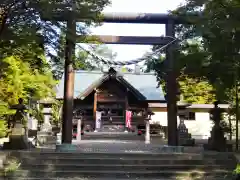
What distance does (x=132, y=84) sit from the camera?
28.9m

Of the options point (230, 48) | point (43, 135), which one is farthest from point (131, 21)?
point (43, 135)

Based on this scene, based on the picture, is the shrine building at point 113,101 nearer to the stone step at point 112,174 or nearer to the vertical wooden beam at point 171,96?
the vertical wooden beam at point 171,96

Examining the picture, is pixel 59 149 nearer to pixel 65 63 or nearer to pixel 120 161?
pixel 120 161

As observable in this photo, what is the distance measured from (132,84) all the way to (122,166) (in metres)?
18.6

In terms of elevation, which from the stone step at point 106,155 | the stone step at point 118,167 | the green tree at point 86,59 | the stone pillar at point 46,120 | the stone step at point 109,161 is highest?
the green tree at point 86,59

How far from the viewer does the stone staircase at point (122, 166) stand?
1005 cm

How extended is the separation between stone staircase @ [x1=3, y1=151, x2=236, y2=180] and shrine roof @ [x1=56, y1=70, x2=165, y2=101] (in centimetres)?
1296

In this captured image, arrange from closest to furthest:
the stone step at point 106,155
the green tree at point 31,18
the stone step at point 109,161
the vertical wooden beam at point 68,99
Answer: the green tree at point 31,18
the stone step at point 109,161
the stone step at point 106,155
the vertical wooden beam at point 68,99

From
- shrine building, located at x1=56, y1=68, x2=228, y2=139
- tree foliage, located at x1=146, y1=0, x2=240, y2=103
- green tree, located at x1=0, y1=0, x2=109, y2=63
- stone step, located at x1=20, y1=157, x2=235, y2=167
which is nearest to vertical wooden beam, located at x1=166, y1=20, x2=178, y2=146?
tree foliage, located at x1=146, y1=0, x2=240, y2=103

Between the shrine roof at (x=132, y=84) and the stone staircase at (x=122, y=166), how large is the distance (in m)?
13.0

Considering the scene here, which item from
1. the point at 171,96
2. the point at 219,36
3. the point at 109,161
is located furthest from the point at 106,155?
the point at 219,36

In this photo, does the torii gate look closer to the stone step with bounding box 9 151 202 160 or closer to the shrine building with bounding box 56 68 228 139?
the stone step with bounding box 9 151 202 160

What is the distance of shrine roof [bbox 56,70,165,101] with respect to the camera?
25.9 m

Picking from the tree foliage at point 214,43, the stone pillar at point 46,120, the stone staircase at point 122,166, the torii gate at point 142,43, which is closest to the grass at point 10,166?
the stone staircase at point 122,166
